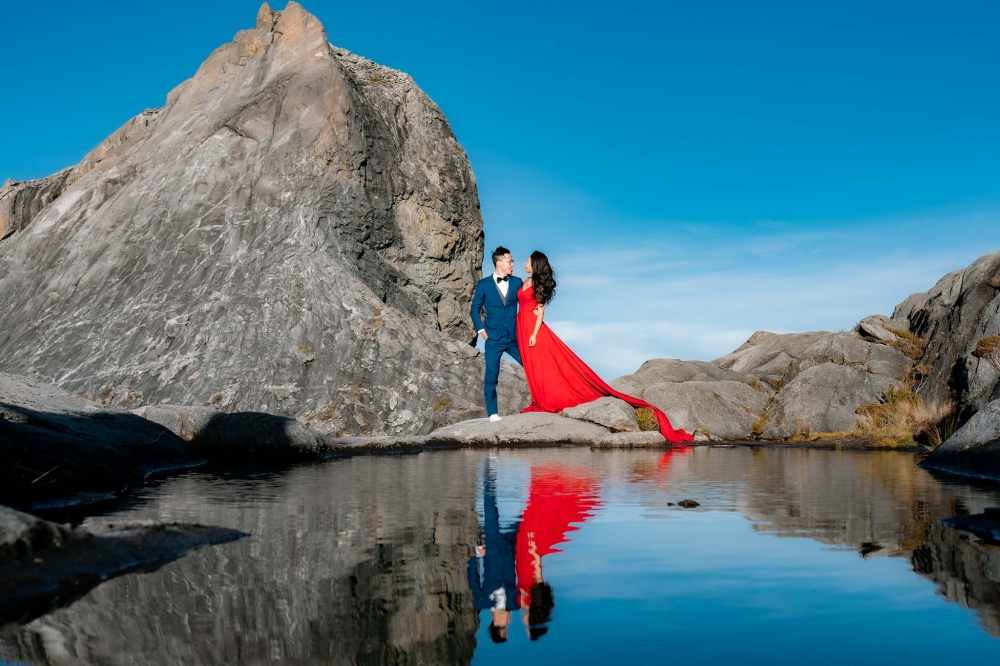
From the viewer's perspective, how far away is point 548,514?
8.41 meters

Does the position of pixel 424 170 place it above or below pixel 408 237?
above

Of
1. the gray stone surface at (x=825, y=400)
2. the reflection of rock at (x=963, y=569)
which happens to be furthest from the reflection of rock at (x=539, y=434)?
the reflection of rock at (x=963, y=569)

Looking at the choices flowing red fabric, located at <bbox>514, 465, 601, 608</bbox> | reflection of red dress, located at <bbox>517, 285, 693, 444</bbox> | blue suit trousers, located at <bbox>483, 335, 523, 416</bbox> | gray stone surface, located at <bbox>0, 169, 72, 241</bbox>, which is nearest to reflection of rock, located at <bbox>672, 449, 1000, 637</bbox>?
flowing red fabric, located at <bbox>514, 465, 601, 608</bbox>

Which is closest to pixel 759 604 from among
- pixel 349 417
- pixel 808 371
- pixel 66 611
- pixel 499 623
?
pixel 499 623

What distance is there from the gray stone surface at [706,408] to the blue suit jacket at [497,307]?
5.15 metres

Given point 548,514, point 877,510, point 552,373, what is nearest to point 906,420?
point 552,373

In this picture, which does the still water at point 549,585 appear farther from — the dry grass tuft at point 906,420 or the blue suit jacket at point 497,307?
the blue suit jacket at point 497,307

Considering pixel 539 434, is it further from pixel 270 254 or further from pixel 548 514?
pixel 548 514

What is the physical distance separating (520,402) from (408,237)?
917 cm

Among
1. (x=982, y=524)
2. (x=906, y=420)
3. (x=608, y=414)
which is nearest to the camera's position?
(x=982, y=524)

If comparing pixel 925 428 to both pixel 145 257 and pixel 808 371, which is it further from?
pixel 145 257

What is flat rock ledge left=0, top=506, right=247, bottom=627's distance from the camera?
480cm

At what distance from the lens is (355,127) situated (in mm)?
30531

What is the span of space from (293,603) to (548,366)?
58.7 ft
